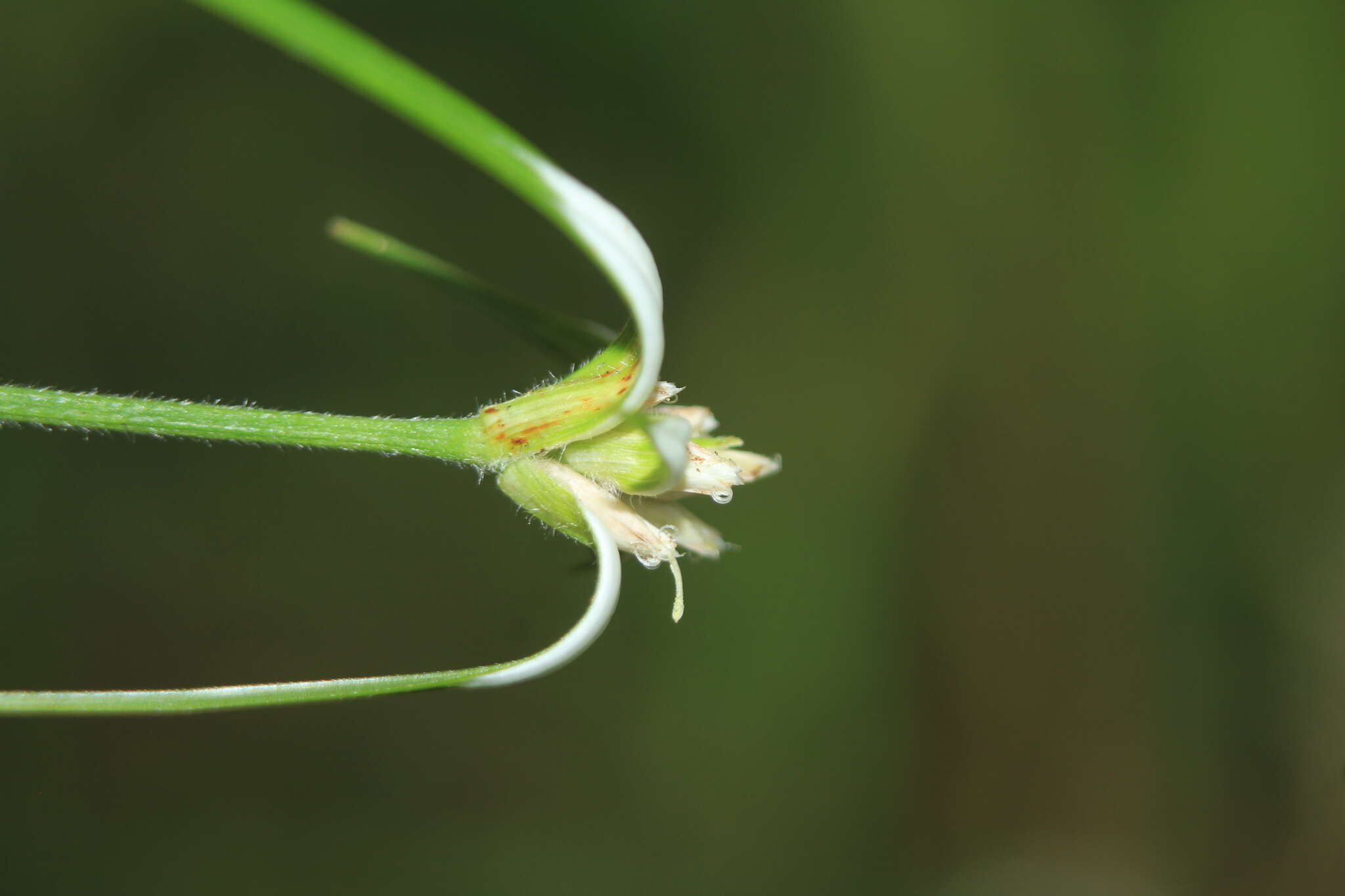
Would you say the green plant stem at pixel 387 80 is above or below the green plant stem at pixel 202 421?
above

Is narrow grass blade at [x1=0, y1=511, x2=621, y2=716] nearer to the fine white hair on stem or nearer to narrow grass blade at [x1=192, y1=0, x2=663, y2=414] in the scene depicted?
the fine white hair on stem

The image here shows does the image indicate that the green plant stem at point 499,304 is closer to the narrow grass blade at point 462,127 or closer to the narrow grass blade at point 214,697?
the narrow grass blade at point 462,127

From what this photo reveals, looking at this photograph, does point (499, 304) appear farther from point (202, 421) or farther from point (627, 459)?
point (202, 421)

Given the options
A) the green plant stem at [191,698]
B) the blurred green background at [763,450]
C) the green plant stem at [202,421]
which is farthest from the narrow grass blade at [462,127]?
the blurred green background at [763,450]

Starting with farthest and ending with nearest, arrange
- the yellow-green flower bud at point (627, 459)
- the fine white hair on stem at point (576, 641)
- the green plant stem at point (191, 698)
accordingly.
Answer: the yellow-green flower bud at point (627, 459) < the fine white hair on stem at point (576, 641) < the green plant stem at point (191, 698)

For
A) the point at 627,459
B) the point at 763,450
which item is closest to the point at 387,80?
the point at 627,459
